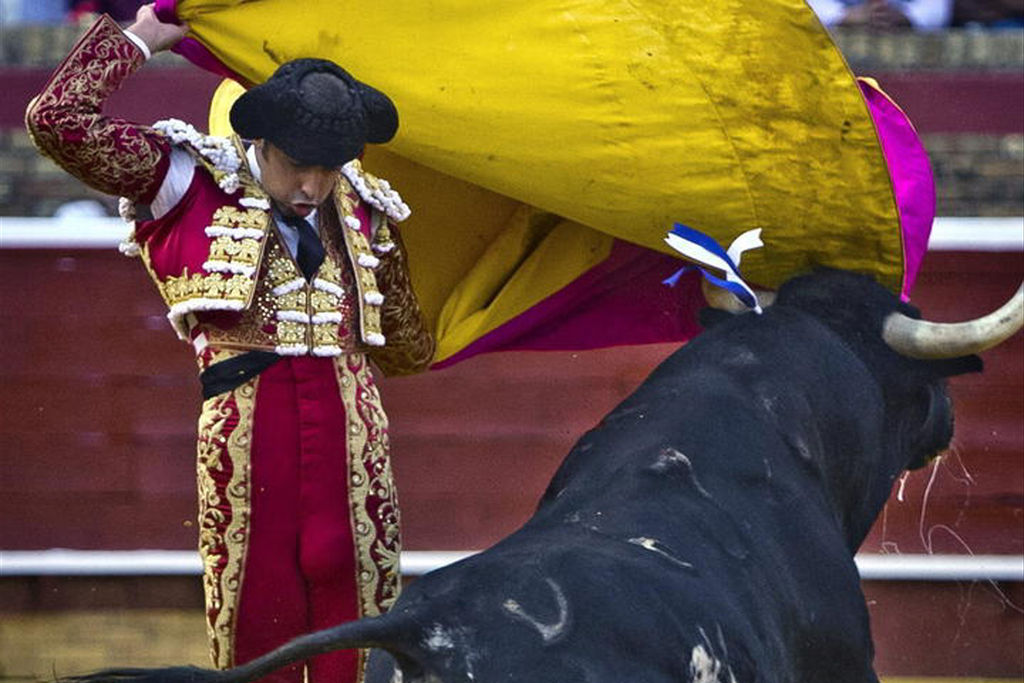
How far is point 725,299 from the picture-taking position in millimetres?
3824

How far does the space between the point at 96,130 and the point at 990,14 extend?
346 centimetres

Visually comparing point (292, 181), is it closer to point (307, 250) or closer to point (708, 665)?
point (307, 250)

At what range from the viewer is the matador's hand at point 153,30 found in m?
3.54

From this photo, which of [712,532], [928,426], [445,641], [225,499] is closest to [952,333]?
[928,426]

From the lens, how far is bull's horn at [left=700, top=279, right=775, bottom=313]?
12.5 feet

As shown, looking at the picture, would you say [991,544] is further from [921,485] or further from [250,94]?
[250,94]

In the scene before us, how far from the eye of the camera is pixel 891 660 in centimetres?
572

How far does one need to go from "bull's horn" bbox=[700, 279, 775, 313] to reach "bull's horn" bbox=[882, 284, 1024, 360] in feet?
0.67

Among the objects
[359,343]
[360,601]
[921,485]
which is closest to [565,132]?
[359,343]

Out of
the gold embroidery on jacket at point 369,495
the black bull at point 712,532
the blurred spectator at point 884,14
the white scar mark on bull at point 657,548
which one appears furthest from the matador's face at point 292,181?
the blurred spectator at point 884,14

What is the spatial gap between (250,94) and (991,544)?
2.94 metres

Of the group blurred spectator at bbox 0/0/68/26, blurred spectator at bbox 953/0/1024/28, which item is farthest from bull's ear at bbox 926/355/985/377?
blurred spectator at bbox 0/0/68/26

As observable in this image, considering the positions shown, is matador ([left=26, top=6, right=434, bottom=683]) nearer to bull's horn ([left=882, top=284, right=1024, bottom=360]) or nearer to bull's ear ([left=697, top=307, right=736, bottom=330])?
bull's ear ([left=697, top=307, right=736, bottom=330])

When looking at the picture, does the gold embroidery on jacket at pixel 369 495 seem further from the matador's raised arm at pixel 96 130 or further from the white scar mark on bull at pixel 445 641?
the white scar mark on bull at pixel 445 641
